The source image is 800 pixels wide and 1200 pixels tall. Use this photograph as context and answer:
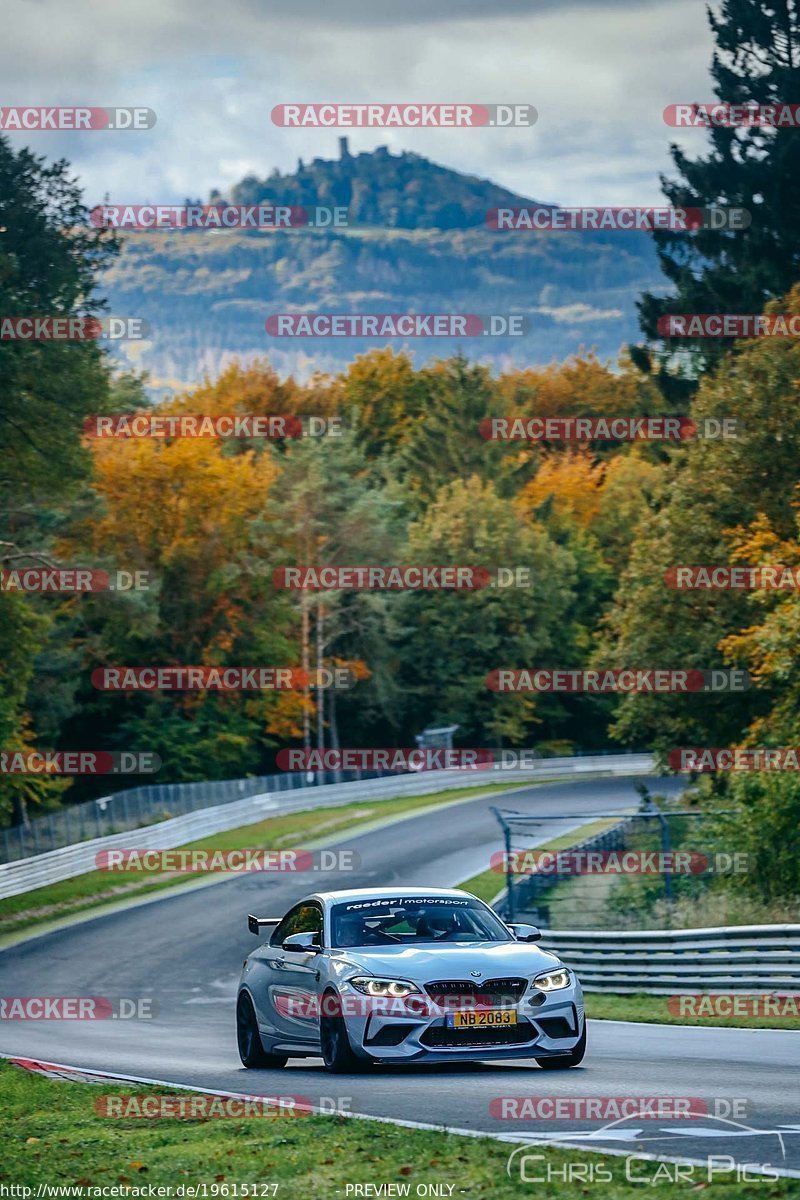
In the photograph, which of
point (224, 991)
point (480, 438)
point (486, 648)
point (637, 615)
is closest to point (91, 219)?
point (637, 615)

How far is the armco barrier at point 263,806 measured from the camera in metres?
42.8

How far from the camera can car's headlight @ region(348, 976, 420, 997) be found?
40.9 ft

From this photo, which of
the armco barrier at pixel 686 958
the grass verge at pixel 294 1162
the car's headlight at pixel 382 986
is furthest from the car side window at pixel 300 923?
the armco barrier at pixel 686 958

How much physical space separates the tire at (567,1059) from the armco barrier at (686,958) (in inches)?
249

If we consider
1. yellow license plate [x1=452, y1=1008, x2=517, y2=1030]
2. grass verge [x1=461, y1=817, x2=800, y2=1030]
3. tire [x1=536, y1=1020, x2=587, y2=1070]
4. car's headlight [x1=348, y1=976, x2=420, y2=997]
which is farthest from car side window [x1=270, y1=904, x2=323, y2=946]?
grass verge [x1=461, y1=817, x2=800, y2=1030]

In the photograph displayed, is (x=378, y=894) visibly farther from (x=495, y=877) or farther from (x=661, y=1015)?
(x=495, y=877)

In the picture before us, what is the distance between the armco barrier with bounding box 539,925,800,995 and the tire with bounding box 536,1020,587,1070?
20.8ft

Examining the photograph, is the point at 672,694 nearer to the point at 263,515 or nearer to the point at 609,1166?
the point at 609,1166

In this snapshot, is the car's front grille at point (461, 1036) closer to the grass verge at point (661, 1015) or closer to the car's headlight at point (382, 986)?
the car's headlight at point (382, 986)

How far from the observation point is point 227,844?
51656 millimetres

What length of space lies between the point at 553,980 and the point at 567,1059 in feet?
2.13

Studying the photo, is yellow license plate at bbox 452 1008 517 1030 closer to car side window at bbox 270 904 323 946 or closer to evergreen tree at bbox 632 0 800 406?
car side window at bbox 270 904 323 946

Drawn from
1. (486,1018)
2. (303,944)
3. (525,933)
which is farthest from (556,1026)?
(303,944)

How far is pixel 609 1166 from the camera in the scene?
8328mm
